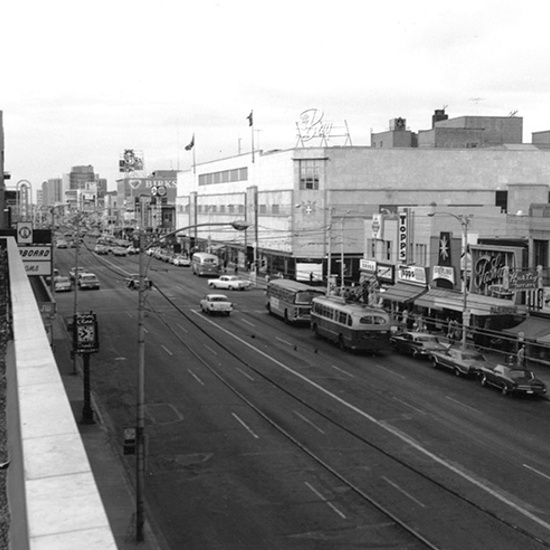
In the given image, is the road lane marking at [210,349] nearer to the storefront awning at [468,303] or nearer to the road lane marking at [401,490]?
the storefront awning at [468,303]

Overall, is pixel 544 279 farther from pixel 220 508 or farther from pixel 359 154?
pixel 359 154

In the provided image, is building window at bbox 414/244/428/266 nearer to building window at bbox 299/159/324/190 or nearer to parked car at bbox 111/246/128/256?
building window at bbox 299/159/324/190

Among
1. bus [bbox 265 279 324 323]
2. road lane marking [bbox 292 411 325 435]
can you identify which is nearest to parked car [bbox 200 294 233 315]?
bus [bbox 265 279 324 323]

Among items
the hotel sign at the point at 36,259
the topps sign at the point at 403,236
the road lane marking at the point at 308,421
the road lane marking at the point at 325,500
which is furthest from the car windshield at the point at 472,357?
the hotel sign at the point at 36,259

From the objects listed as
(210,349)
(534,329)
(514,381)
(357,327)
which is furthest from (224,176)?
(514,381)

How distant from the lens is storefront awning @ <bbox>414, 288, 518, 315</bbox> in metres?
44.1

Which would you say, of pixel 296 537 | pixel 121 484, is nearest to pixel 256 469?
pixel 121 484

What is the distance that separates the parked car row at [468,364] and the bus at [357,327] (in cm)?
142

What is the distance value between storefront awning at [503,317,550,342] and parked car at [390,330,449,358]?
12.2ft

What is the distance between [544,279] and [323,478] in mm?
25168

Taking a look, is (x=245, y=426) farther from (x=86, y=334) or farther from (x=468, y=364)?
(x=468, y=364)

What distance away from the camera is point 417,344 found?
43250 millimetres

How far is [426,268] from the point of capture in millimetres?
56500

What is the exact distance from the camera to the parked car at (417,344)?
139 ft
